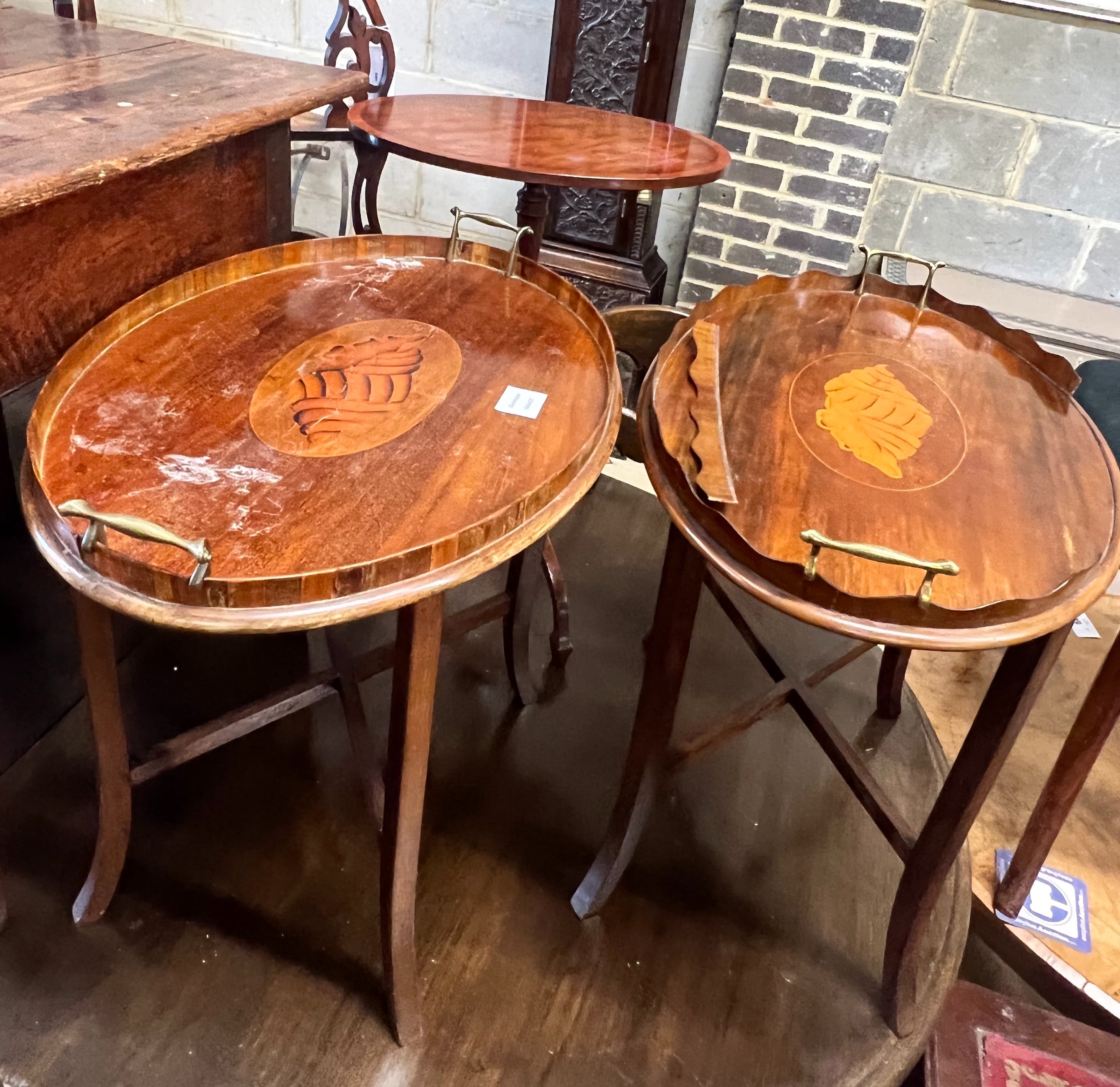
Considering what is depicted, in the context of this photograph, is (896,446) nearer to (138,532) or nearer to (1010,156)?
(138,532)

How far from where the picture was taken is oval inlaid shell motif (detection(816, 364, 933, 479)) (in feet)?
3.59

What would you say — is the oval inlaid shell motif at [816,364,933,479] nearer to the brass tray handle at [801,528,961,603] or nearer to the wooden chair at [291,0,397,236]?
the brass tray handle at [801,528,961,603]

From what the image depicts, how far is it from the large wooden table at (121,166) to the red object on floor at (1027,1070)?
168 centimetres

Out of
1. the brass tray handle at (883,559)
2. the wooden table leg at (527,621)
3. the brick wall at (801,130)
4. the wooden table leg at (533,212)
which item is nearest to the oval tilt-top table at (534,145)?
the wooden table leg at (533,212)

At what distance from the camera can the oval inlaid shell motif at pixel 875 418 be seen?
1096 mm

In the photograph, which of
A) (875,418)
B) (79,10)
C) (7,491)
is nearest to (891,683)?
(875,418)

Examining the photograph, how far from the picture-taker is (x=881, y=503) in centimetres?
101

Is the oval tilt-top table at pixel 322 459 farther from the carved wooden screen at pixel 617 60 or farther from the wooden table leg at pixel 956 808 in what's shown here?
the carved wooden screen at pixel 617 60

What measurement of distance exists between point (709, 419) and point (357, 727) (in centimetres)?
74

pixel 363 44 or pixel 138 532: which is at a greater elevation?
pixel 363 44

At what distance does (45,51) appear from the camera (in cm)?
155

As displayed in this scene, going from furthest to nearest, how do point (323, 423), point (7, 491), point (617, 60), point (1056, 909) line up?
point (617, 60), point (7, 491), point (1056, 909), point (323, 423)

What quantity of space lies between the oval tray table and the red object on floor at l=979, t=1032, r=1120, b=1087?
188 mm

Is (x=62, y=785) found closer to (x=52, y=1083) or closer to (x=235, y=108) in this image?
(x=52, y=1083)
